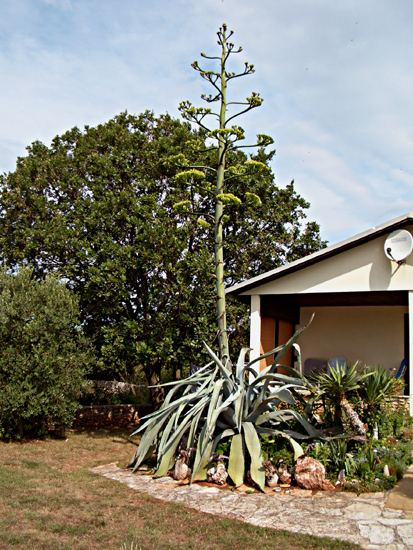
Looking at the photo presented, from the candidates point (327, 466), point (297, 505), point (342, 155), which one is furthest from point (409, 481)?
point (342, 155)

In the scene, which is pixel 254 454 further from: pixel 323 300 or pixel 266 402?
pixel 323 300

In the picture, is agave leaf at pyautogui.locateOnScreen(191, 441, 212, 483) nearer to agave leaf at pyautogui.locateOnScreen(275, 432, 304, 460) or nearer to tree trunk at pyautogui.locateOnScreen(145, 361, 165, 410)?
agave leaf at pyautogui.locateOnScreen(275, 432, 304, 460)

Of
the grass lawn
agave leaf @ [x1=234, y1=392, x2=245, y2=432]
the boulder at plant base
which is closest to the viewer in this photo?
the grass lawn

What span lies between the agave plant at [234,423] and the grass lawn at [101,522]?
1.01m

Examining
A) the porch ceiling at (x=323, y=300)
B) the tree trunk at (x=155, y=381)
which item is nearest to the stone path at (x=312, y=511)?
the porch ceiling at (x=323, y=300)

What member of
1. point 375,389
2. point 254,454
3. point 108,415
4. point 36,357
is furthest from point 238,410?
point 108,415

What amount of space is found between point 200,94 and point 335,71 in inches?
182

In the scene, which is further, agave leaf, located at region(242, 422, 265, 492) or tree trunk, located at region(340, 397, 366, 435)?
tree trunk, located at region(340, 397, 366, 435)

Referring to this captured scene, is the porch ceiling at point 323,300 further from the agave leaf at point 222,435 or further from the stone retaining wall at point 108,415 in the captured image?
the stone retaining wall at point 108,415

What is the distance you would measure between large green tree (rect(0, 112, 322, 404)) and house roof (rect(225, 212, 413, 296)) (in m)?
1.22

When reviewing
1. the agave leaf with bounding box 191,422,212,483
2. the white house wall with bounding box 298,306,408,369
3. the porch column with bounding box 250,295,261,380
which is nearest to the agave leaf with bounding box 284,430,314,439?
the agave leaf with bounding box 191,422,212,483

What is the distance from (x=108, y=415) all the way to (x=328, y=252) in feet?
26.9

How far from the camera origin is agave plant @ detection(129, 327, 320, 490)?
6996mm

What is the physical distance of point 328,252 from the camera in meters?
10.2
